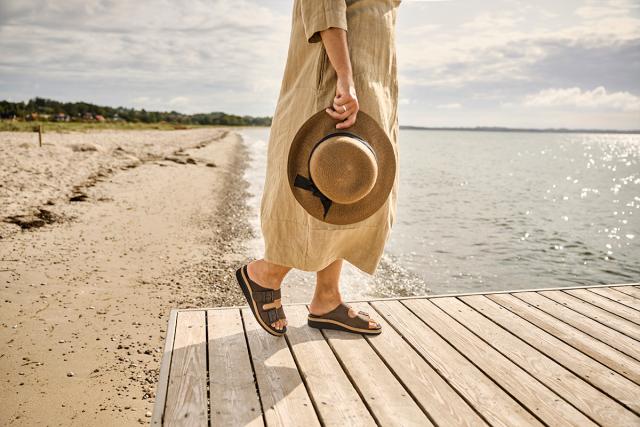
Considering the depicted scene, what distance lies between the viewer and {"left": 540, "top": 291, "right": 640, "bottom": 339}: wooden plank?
2.77m

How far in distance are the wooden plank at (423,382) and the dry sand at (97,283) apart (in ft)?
5.02

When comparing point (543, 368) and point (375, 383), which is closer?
point (375, 383)

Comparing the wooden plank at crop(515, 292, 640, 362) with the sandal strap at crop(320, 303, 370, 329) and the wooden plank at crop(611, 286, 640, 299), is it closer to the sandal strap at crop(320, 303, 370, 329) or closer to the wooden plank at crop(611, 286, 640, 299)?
the wooden plank at crop(611, 286, 640, 299)

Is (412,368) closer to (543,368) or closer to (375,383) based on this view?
(375,383)

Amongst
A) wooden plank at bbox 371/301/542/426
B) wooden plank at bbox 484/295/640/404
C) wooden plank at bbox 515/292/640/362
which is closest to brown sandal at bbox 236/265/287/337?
wooden plank at bbox 371/301/542/426

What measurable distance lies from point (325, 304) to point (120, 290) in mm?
3033

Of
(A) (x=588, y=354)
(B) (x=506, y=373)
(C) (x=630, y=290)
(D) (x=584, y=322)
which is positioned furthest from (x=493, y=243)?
(B) (x=506, y=373)

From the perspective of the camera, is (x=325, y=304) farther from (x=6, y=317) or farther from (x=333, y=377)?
(x=6, y=317)

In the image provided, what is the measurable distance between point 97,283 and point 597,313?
451 cm

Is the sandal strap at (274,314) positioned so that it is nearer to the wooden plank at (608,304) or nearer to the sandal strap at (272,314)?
the sandal strap at (272,314)

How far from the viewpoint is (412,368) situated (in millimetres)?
2227

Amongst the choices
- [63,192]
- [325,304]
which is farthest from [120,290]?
[63,192]

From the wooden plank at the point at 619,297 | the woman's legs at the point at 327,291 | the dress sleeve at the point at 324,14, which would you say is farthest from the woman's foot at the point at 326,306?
the wooden plank at the point at 619,297

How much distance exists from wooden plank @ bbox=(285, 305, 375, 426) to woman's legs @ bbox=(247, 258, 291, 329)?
0.12 m
